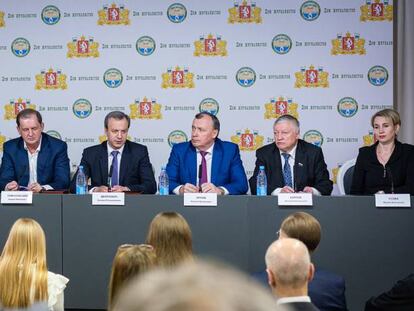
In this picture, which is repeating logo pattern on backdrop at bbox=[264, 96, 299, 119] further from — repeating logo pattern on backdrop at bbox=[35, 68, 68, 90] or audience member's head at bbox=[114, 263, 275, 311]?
audience member's head at bbox=[114, 263, 275, 311]

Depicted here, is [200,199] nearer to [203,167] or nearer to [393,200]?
[203,167]

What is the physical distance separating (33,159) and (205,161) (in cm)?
141

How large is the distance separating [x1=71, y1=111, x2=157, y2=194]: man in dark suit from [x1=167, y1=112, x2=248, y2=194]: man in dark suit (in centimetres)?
25

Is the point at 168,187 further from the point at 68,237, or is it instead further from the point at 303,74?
the point at 303,74

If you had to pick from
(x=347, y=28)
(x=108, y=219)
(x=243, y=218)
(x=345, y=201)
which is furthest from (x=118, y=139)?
(x=347, y=28)

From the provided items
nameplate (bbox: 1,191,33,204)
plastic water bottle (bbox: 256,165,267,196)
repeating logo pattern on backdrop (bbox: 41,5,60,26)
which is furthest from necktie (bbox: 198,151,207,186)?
repeating logo pattern on backdrop (bbox: 41,5,60,26)

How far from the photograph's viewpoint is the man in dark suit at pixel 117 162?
18.3 feet

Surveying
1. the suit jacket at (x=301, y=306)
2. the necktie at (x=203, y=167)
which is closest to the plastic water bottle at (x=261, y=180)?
the necktie at (x=203, y=167)

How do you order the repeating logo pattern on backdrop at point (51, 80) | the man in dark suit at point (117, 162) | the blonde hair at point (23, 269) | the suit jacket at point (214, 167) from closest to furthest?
1. the blonde hair at point (23, 269)
2. the suit jacket at point (214, 167)
3. the man in dark suit at point (117, 162)
4. the repeating logo pattern on backdrop at point (51, 80)

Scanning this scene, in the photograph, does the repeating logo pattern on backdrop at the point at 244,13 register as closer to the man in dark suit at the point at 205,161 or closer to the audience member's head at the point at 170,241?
the man in dark suit at the point at 205,161

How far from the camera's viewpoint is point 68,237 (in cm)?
468

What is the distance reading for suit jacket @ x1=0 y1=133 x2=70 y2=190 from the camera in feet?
18.4

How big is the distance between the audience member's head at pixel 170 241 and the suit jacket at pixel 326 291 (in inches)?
15.5

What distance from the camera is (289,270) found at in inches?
84.5
